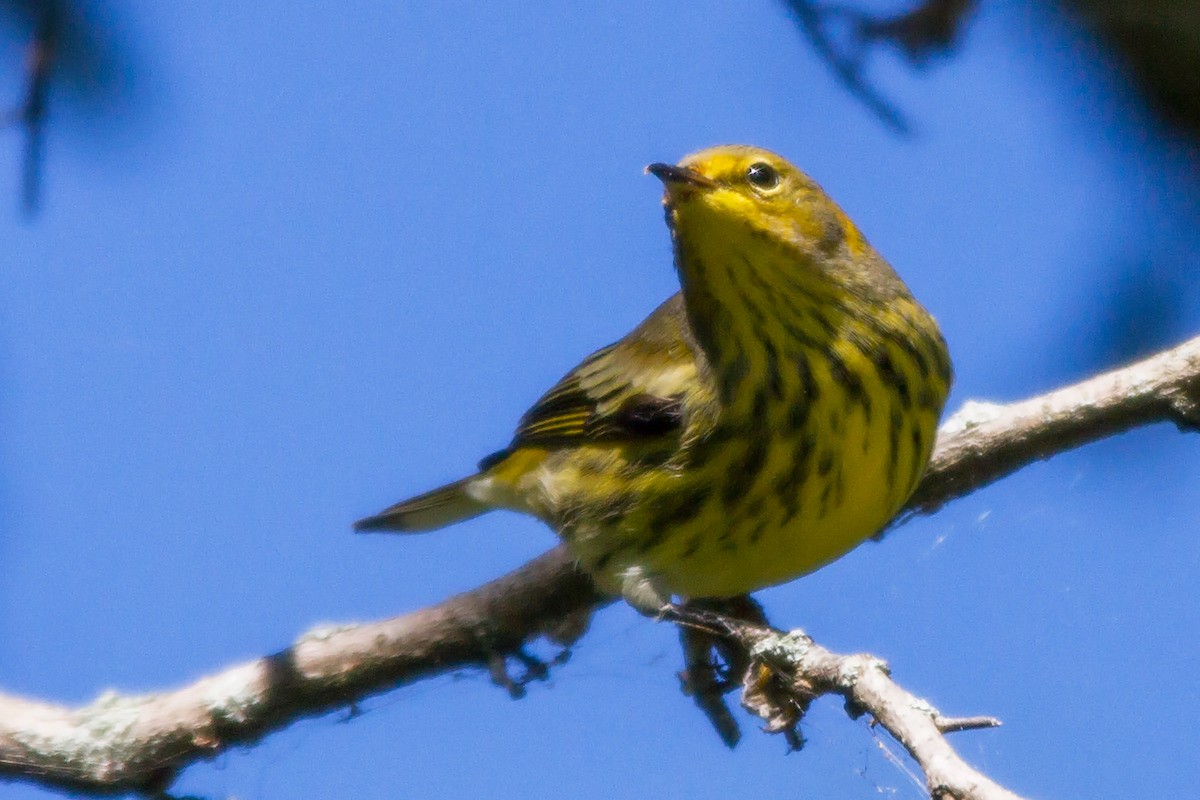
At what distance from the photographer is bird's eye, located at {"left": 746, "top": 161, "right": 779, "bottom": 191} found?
362cm

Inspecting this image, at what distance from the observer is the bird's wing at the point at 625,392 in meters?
3.88

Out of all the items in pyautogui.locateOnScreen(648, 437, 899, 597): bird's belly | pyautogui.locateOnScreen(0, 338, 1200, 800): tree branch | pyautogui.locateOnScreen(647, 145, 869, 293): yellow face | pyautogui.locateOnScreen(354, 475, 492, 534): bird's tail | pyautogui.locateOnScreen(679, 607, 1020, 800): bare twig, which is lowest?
pyautogui.locateOnScreen(679, 607, 1020, 800): bare twig

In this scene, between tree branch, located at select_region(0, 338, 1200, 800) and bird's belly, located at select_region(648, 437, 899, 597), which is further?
tree branch, located at select_region(0, 338, 1200, 800)

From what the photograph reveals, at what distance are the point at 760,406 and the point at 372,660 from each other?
48.0 inches

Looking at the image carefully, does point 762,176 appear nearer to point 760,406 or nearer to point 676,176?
point 676,176

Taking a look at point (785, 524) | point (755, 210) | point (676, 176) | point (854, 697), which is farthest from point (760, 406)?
point (854, 697)

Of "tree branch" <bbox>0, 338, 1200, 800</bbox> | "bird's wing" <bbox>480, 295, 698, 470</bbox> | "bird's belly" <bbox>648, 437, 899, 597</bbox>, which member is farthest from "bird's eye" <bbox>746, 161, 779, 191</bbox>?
"tree branch" <bbox>0, 338, 1200, 800</bbox>

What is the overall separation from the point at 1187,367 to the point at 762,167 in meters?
1.28

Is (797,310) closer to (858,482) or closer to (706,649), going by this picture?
(858,482)

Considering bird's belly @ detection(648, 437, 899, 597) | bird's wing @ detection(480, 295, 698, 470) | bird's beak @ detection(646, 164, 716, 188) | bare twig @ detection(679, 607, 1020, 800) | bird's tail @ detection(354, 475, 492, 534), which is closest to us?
bare twig @ detection(679, 607, 1020, 800)

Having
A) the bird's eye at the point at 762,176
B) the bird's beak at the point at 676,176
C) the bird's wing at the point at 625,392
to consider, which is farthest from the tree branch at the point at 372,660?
the bird's beak at the point at 676,176

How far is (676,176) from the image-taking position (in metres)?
3.41

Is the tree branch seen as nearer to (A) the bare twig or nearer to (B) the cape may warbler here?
(B) the cape may warbler

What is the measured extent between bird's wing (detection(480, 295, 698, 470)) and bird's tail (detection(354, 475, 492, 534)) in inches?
7.5
